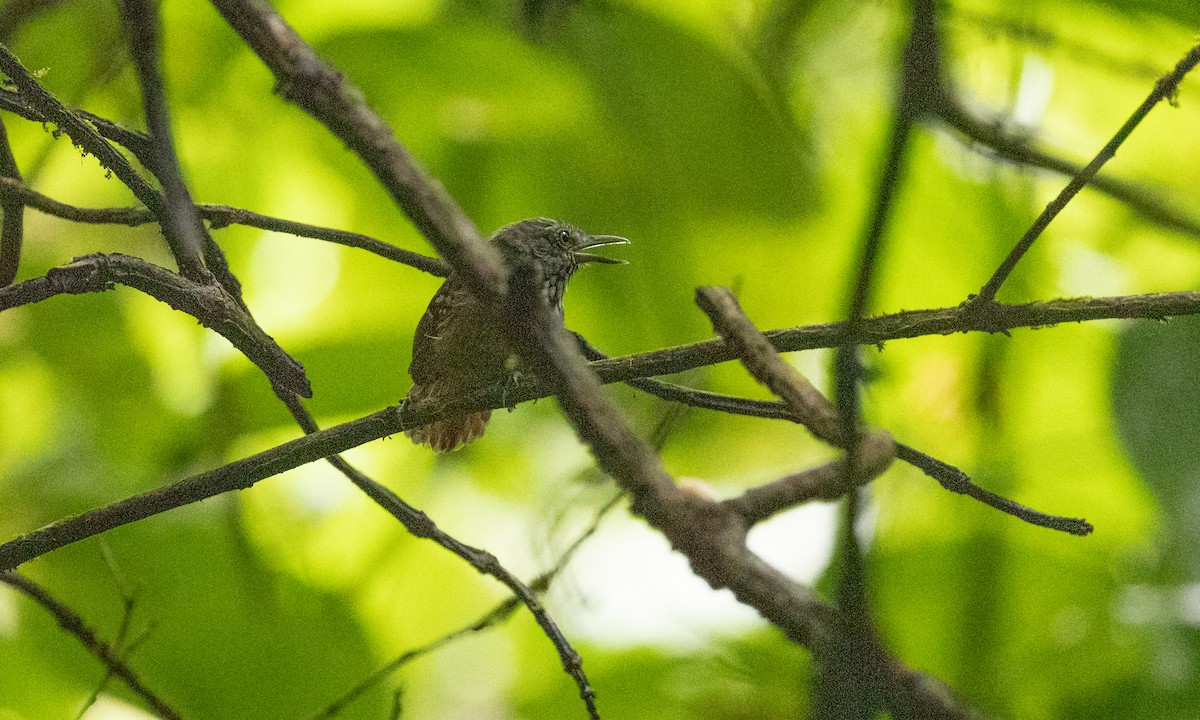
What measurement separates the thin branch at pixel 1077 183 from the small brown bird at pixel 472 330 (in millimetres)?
799

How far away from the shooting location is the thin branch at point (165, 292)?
807 millimetres

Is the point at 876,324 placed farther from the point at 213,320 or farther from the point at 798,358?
the point at 798,358

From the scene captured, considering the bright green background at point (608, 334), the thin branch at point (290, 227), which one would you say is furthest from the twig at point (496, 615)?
the thin branch at point (290, 227)

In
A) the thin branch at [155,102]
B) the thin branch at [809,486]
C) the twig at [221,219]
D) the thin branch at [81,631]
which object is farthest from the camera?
the thin branch at [81,631]

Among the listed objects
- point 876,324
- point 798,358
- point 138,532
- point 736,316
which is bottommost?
point 736,316

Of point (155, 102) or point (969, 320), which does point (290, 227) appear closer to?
point (155, 102)

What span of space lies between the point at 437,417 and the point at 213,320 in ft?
0.96

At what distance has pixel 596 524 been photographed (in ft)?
3.87

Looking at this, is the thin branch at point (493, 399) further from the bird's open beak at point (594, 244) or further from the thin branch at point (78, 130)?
the bird's open beak at point (594, 244)

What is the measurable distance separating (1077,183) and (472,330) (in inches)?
38.9

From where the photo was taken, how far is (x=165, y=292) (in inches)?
32.8

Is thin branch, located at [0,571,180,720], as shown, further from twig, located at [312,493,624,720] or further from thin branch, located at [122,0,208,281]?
thin branch, located at [122,0,208,281]

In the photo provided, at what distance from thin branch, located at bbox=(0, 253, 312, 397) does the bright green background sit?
58cm

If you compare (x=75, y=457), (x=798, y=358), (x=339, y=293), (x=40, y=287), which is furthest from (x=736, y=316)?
(x=75, y=457)
